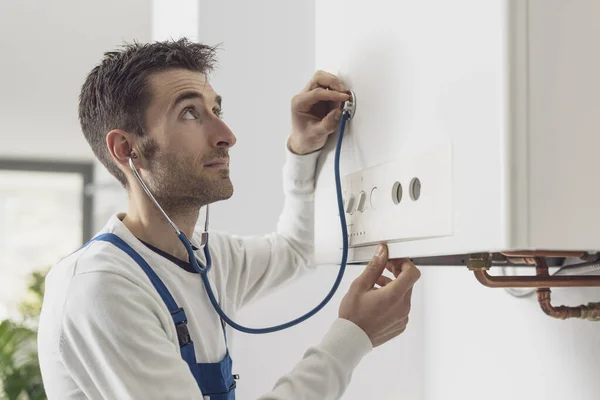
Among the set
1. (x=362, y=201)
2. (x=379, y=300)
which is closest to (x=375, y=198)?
(x=362, y=201)

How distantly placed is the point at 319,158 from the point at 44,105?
316 centimetres

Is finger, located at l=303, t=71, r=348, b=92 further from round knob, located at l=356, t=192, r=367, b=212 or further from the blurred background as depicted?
the blurred background

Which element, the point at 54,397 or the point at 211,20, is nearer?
the point at 54,397

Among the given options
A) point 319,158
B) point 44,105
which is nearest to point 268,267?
point 319,158

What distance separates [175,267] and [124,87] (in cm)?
32

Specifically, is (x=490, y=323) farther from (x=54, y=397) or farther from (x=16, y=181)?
(x=16, y=181)

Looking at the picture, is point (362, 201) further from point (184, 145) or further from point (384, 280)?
point (184, 145)

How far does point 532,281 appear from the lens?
2.85 feet

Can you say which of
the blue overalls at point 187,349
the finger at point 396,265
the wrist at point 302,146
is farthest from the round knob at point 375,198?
the blue overalls at point 187,349

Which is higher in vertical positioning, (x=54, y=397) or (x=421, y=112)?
(x=421, y=112)

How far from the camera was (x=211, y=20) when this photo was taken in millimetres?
1600

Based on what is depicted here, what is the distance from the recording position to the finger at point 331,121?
107 centimetres

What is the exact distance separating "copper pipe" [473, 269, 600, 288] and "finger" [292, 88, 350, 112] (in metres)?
0.32

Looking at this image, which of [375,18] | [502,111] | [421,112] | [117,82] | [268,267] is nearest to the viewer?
[502,111]
